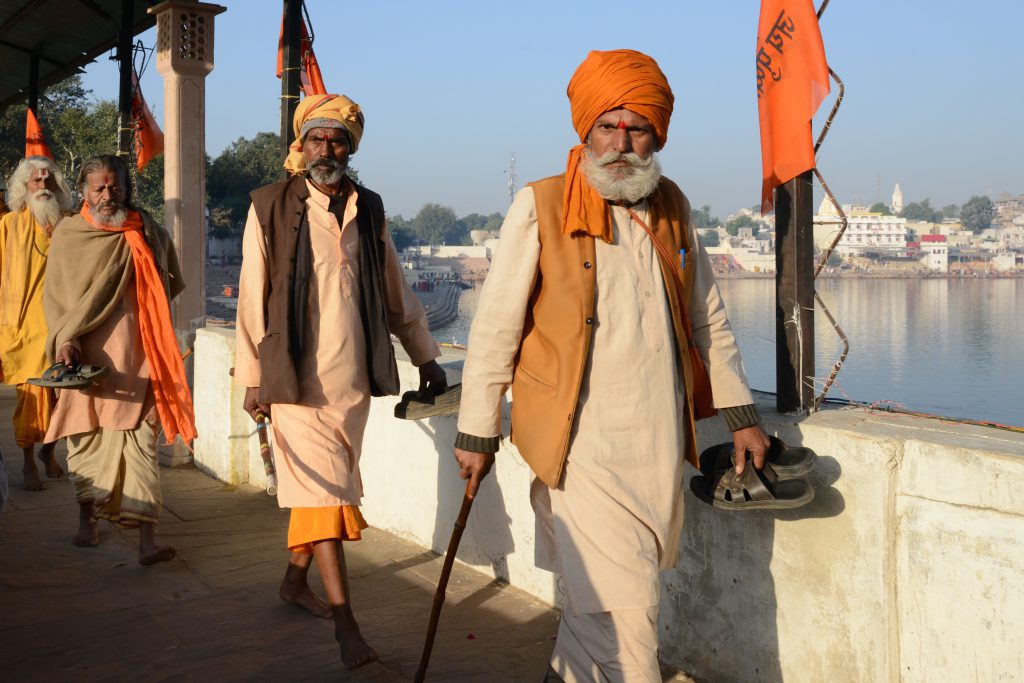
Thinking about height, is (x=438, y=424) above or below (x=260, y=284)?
below

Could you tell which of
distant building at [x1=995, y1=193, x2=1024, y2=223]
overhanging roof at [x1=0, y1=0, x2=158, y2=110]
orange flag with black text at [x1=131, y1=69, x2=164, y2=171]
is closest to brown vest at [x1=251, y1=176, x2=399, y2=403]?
overhanging roof at [x1=0, y1=0, x2=158, y2=110]

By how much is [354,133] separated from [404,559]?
75.8 inches

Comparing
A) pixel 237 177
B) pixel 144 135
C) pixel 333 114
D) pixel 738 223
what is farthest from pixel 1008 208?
pixel 237 177

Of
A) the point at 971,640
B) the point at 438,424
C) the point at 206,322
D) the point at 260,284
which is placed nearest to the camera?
the point at 971,640

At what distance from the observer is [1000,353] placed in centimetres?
2089

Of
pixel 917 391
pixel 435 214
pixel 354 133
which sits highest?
pixel 435 214

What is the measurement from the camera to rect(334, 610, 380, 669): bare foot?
3.39 m

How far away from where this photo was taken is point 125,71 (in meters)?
9.80

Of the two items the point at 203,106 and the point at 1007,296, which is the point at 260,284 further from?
the point at 1007,296

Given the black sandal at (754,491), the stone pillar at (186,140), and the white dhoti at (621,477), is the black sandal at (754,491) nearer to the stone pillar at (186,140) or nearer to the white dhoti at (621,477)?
the white dhoti at (621,477)

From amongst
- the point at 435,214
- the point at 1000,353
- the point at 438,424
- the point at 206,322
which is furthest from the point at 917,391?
the point at 435,214

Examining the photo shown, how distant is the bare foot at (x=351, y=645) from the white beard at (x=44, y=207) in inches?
148

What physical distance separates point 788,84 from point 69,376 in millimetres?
3117

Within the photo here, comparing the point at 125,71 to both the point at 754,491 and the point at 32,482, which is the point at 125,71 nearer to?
the point at 32,482
